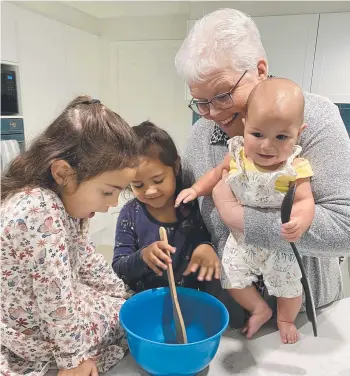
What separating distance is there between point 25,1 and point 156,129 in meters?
2.36

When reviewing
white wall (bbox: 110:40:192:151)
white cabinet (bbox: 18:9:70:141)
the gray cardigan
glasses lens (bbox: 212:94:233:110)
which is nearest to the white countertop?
the gray cardigan

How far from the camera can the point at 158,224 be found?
3.42 ft

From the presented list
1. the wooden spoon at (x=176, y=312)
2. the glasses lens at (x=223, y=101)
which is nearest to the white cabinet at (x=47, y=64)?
the glasses lens at (x=223, y=101)

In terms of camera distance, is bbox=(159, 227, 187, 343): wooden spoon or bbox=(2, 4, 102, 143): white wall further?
bbox=(2, 4, 102, 143): white wall

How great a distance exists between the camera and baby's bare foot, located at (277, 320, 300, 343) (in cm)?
86

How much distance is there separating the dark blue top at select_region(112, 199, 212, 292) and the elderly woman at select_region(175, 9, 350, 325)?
0.22 feet

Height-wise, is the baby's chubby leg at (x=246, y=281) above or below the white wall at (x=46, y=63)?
below

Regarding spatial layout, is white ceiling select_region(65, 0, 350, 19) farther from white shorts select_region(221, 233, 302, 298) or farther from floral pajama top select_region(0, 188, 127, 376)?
floral pajama top select_region(0, 188, 127, 376)

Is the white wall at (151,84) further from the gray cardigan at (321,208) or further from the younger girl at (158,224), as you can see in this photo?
the gray cardigan at (321,208)

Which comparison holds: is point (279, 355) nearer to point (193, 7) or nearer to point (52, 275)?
point (52, 275)

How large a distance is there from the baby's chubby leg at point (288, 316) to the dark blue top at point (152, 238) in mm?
238

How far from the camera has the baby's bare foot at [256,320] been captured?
874 mm

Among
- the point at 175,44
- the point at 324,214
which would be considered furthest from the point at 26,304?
the point at 175,44

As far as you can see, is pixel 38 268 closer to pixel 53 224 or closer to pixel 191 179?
pixel 53 224
